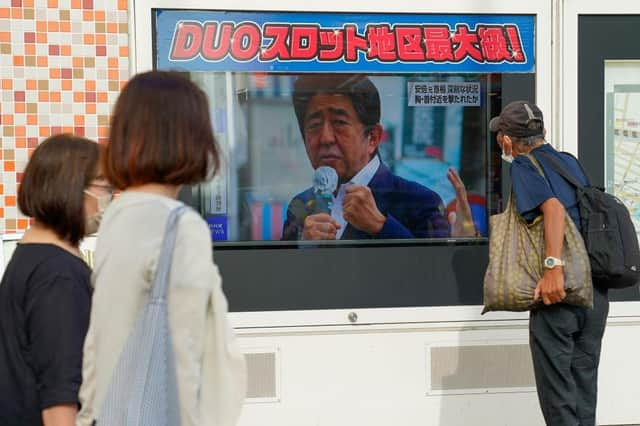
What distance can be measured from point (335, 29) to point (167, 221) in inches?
125

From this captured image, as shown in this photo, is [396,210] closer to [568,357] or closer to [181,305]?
[568,357]

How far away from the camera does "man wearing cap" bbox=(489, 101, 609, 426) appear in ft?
13.0

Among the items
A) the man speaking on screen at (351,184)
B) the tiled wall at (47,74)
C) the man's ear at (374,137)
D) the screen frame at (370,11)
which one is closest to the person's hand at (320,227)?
the man speaking on screen at (351,184)

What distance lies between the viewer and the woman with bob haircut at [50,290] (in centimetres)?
228

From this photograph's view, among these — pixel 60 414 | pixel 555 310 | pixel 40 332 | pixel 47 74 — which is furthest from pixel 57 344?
pixel 47 74

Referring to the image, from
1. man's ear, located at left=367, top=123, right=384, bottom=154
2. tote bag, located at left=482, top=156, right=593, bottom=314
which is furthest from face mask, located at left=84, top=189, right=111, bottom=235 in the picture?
man's ear, located at left=367, top=123, right=384, bottom=154

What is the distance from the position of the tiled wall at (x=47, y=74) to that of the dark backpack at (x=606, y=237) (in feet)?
7.64

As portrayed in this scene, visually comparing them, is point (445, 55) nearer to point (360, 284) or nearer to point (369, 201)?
point (369, 201)

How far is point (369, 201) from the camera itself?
5105 mm

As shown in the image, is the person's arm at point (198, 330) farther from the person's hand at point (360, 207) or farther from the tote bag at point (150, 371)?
the person's hand at point (360, 207)

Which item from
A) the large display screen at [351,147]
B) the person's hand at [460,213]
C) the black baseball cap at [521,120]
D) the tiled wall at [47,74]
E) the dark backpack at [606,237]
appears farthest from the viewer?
the person's hand at [460,213]

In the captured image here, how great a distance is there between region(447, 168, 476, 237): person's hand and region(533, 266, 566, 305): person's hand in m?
1.22

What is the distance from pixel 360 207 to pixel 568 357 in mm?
1549

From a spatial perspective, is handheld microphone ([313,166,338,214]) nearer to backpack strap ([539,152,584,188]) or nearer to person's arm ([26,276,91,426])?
backpack strap ([539,152,584,188])
